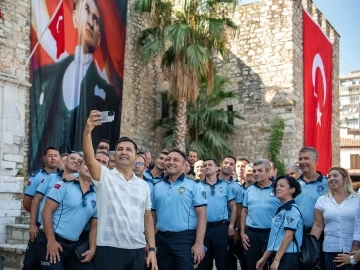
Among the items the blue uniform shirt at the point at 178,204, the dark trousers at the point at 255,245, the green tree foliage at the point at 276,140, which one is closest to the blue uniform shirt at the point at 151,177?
the blue uniform shirt at the point at 178,204

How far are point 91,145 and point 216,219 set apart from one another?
282 centimetres

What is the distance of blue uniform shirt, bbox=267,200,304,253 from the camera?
4375mm

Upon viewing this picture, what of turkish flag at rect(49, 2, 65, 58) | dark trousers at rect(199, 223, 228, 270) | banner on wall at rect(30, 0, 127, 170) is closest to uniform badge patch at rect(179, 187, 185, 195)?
dark trousers at rect(199, 223, 228, 270)

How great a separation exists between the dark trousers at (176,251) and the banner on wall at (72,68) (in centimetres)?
597

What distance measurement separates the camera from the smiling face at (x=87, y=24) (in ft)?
36.3

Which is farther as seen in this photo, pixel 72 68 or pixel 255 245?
pixel 72 68

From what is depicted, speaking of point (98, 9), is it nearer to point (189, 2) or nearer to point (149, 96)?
point (189, 2)

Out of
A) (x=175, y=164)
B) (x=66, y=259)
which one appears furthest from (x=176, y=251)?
(x=66, y=259)

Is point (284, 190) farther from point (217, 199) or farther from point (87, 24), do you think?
point (87, 24)

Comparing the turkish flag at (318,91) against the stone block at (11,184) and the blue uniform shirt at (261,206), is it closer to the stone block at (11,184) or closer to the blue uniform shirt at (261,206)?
the stone block at (11,184)

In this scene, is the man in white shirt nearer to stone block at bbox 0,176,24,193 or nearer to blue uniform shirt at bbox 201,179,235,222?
blue uniform shirt at bbox 201,179,235,222

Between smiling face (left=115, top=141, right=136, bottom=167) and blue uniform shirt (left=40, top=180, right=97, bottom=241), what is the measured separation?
29.0 inches

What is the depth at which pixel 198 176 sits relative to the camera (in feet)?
21.1

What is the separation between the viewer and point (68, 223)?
13.6ft
